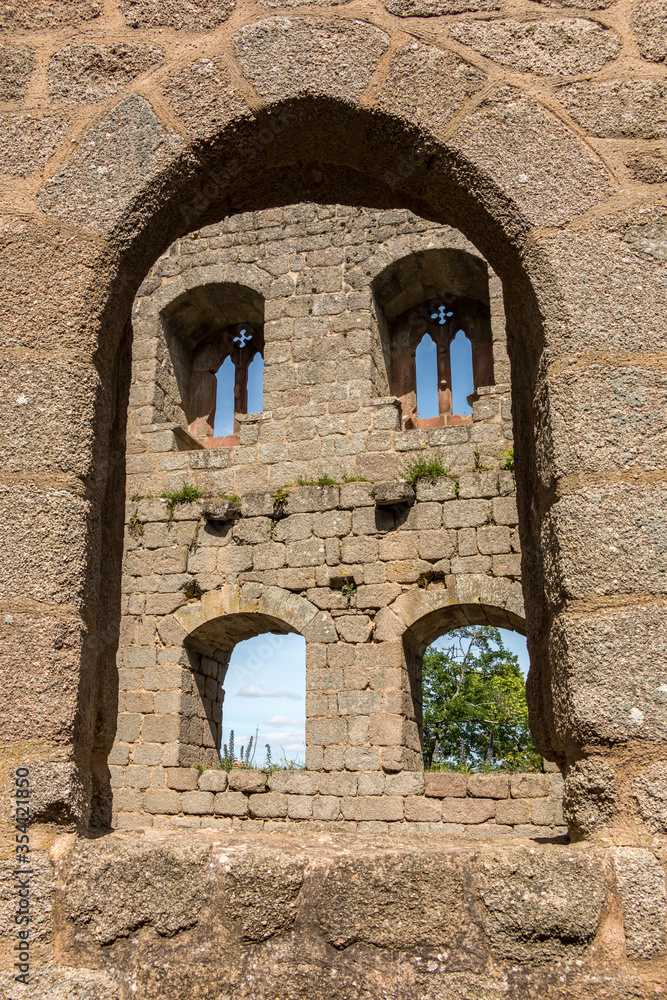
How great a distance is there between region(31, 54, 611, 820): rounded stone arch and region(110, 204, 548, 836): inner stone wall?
16.4ft

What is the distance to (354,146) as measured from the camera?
8.18ft

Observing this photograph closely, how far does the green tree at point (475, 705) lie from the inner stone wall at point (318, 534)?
7512 mm

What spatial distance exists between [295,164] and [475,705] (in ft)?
45.1

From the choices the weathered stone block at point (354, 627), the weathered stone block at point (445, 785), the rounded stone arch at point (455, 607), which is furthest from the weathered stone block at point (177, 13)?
the weathered stone block at point (445, 785)

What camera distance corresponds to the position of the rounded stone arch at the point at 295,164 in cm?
223

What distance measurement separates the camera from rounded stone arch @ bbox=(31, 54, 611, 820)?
223 centimetres

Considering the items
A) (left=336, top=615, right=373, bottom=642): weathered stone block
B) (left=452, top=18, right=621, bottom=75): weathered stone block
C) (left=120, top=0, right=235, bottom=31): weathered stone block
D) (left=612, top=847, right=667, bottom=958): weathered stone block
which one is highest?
(left=120, top=0, right=235, bottom=31): weathered stone block

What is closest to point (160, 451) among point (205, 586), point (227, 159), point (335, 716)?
point (205, 586)

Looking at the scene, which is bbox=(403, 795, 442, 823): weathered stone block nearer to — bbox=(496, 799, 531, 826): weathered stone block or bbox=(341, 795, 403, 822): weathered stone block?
bbox=(341, 795, 403, 822): weathered stone block

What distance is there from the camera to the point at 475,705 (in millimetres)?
15234

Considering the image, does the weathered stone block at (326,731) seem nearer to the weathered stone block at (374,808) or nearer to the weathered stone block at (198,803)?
the weathered stone block at (374,808)

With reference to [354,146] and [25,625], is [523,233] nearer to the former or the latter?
[354,146]

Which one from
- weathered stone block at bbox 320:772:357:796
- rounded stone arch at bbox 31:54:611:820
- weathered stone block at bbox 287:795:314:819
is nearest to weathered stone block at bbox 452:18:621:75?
rounded stone arch at bbox 31:54:611:820

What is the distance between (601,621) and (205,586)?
21.5 feet
